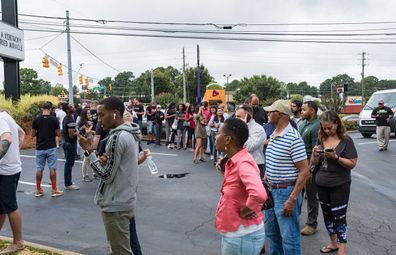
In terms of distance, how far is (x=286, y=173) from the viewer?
388 cm

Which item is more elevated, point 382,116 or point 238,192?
point 382,116

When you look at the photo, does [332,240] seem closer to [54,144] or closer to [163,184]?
[163,184]

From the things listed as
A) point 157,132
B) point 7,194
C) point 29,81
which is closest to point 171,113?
point 157,132

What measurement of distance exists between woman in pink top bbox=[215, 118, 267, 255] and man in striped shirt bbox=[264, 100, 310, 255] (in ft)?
3.24

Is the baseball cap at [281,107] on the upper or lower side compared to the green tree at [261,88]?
lower

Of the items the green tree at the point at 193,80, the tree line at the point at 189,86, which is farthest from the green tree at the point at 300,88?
the green tree at the point at 193,80

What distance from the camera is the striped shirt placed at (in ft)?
12.5

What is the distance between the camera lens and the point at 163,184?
9352 millimetres

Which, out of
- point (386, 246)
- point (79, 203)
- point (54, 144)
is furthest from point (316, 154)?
point (54, 144)

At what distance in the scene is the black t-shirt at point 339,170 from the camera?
4504 millimetres

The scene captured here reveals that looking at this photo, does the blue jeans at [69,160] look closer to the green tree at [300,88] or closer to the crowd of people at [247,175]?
the crowd of people at [247,175]

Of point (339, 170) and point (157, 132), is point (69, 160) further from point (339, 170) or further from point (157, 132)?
point (157, 132)

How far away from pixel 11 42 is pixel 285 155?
1461cm

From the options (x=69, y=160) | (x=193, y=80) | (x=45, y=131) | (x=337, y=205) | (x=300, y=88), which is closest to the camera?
(x=337, y=205)
